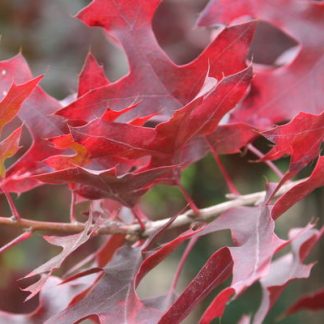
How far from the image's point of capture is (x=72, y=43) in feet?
6.83

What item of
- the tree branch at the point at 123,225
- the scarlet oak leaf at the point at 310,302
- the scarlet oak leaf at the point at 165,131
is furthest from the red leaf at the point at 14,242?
the scarlet oak leaf at the point at 310,302

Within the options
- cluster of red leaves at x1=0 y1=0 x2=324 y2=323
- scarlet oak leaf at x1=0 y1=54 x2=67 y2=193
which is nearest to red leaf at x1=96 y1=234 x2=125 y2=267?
cluster of red leaves at x1=0 y1=0 x2=324 y2=323

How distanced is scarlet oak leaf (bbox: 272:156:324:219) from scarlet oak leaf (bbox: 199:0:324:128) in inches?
10.1

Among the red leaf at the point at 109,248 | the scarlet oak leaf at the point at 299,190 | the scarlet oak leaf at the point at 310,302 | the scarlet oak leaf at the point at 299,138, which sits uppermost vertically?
the scarlet oak leaf at the point at 299,138

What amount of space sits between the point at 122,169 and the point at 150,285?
6.97 ft

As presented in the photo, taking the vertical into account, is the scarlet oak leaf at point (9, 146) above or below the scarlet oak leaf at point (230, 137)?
above

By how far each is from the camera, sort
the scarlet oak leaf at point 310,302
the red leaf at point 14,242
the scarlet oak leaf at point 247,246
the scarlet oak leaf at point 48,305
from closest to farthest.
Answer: the scarlet oak leaf at point 247,246 < the red leaf at point 14,242 < the scarlet oak leaf at point 48,305 < the scarlet oak leaf at point 310,302

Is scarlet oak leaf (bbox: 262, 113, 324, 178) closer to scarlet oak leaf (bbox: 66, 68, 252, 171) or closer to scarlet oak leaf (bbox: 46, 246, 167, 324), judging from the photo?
scarlet oak leaf (bbox: 66, 68, 252, 171)

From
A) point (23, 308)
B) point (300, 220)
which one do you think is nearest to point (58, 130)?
point (23, 308)

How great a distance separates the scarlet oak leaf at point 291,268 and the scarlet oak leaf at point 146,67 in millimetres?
211

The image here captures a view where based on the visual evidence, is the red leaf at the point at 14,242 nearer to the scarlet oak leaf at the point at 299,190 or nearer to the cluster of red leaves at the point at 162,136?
the cluster of red leaves at the point at 162,136

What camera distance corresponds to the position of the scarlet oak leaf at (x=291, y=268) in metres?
0.88

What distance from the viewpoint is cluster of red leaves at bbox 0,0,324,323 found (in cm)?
69

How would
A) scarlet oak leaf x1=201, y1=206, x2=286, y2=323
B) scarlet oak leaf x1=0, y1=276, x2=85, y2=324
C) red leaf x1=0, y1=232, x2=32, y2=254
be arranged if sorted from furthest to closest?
scarlet oak leaf x1=0, y1=276, x2=85, y2=324
red leaf x1=0, y1=232, x2=32, y2=254
scarlet oak leaf x1=201, y1=206, x2=286, y2=323
